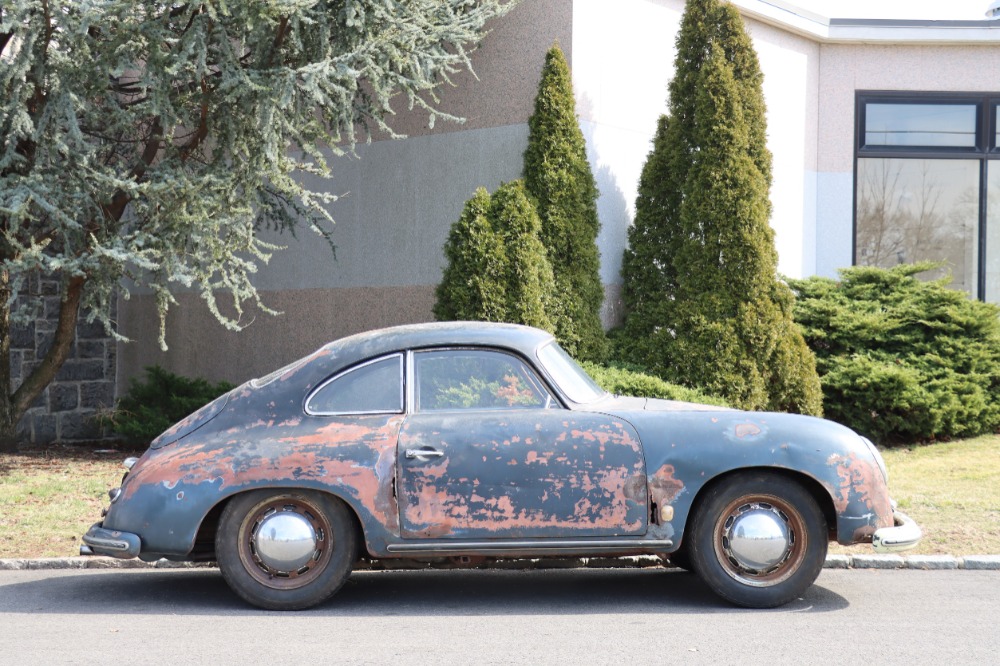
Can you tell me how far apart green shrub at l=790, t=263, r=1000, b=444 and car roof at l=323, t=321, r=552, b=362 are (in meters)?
7.00

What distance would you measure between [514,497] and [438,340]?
0.98 metres

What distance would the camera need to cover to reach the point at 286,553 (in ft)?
19.2

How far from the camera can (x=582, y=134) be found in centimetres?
1208

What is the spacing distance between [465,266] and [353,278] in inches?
129

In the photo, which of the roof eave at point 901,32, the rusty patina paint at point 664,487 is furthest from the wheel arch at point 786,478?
the roof eave at point 901,32

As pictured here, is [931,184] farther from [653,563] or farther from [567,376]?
[567,376]

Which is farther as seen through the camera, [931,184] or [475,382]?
[931,184]

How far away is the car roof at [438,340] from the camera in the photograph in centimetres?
614

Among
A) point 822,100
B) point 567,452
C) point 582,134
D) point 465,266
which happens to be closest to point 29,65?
point 465,266

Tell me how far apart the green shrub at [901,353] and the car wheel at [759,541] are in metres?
A: 6.65

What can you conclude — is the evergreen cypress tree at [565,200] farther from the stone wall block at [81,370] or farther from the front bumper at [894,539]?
the stone wall block at [81,370]

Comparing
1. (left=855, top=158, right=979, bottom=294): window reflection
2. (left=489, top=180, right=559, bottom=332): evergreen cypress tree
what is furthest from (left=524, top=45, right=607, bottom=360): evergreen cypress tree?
(left=855, top=158, right=979, bottom=294): window reflection

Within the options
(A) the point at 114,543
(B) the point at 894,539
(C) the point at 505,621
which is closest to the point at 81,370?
(A) the point at 114,543

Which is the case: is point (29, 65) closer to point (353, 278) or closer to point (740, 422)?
point (353, 278)
